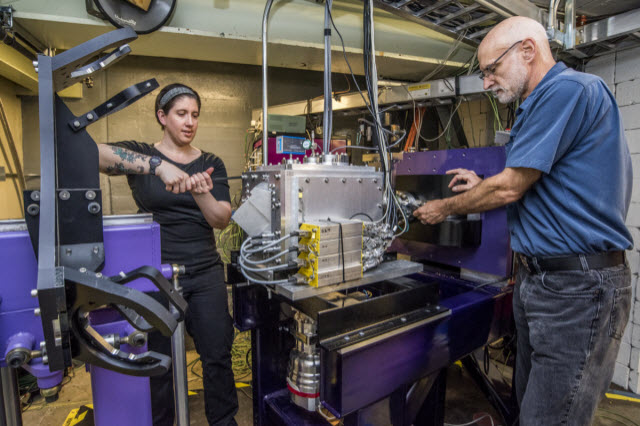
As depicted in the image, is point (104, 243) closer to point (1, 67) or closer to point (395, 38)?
point (1, 67)

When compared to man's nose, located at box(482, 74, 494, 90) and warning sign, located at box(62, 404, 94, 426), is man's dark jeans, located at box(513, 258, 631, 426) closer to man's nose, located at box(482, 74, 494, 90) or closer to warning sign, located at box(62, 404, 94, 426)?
man's nose, located at box(482, 74, 494, 90)

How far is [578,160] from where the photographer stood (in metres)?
1.05

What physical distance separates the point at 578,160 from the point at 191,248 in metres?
1.41

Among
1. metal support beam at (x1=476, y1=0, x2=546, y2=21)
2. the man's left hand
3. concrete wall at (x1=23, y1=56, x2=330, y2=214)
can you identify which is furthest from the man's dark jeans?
concrete wall at (x1=23, y1=56, x2=330, y2=214)

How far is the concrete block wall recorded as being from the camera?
208 cm

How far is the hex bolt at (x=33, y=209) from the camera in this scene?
2.11 feet

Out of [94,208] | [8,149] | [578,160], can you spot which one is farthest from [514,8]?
[8,149]

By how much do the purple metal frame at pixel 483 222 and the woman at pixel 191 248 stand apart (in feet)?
2.97

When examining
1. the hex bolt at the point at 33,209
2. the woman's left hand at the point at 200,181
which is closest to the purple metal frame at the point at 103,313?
the hex bolt at the point at 33,209

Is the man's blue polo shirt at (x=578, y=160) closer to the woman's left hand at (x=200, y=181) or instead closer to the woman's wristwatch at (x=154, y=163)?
the woman's left hand at (x=200, y=181)

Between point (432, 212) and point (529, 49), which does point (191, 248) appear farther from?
point (529, 49)

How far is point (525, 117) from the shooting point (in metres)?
1.12

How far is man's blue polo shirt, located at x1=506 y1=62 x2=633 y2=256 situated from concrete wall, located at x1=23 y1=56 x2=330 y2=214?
2567mm

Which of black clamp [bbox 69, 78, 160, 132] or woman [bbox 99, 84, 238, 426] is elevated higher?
black clamp [bbox 69, 78, 160, 132]
